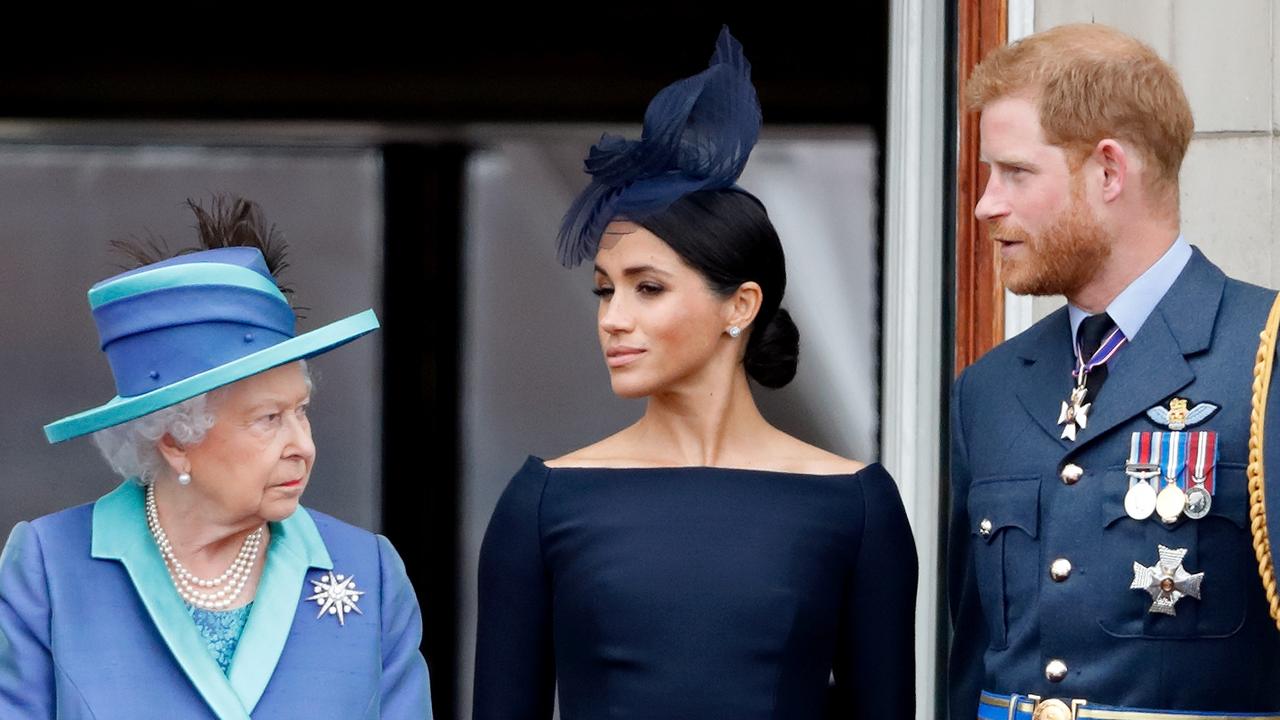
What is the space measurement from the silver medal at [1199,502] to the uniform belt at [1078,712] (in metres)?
0.30

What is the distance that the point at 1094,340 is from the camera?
133 inches

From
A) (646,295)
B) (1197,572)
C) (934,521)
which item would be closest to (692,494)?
(646,295)

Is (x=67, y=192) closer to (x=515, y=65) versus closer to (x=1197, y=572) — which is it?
(x=515, y=65)

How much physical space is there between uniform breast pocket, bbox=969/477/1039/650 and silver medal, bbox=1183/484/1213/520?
26 centimetres

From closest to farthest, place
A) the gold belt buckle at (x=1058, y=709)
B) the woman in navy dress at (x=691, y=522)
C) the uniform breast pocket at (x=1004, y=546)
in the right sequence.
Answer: the gold belt buckle at (x=1058, y=709)
the uniform breast pocket at (x=1004, y=546)
the woman in navy dress at (x=691, y=522)

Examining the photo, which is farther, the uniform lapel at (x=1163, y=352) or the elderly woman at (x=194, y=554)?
the uniform lapel at (x=1163, y=352)

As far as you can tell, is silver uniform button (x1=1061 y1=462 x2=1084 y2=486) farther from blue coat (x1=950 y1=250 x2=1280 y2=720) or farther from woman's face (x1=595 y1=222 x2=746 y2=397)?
woman's face (x1=595 y1=222 x2=746 y2=397)

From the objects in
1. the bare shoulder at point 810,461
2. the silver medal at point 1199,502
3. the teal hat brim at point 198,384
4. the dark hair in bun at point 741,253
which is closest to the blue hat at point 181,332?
the teal hat brim at point 198,384

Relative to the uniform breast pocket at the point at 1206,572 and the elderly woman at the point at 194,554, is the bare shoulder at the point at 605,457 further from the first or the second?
the uniform breast pocket at the point at 1206,572

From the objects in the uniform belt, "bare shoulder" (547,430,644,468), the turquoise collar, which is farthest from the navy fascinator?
the uniform belt

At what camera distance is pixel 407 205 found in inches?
247

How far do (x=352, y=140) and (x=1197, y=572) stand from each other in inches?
145

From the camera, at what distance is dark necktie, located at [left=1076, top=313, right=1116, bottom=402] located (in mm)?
3367

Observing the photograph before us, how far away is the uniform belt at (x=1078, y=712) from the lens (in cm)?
315
